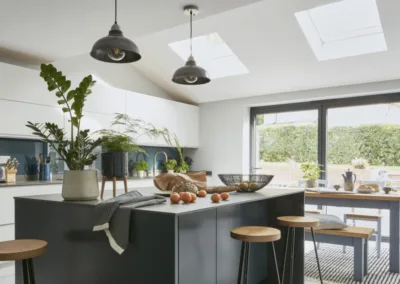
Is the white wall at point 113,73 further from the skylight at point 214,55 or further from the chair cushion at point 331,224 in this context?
the chair cushion at point 331,224

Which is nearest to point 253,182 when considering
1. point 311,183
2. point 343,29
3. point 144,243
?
point 144,243

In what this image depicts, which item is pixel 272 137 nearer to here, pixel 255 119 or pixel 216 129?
pixel 255 119

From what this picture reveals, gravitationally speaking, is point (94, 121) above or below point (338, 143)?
above

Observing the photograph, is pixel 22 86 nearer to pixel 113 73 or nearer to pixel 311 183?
pixel 113 73

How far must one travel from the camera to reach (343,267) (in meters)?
3.91

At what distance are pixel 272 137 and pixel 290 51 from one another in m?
1.90

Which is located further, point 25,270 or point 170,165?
point 170,165

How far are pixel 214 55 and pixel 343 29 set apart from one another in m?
1.82

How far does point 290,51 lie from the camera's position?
4543mm

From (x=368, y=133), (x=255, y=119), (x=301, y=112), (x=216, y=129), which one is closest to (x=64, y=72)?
(x=216, y=129)

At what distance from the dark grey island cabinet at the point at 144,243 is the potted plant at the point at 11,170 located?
191cm

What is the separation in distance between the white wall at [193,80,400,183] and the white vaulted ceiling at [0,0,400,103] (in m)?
0.16

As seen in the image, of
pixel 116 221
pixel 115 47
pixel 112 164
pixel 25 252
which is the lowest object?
pixel 25 252

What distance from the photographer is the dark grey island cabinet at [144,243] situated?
5.82ft
